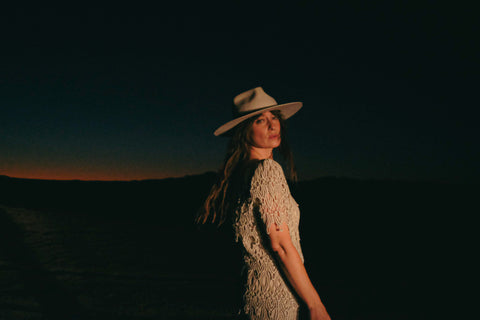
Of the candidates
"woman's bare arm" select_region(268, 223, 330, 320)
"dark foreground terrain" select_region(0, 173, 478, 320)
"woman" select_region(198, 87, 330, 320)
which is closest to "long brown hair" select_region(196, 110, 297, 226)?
"woman" select_region(198, 87, 330, 320)

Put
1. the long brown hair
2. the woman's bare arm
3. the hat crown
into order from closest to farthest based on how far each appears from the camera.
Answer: the woman's bare arm, the long brown hair, the hat crown

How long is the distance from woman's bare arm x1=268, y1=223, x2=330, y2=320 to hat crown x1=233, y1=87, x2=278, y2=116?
68cm

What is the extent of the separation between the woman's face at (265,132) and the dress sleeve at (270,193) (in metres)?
0.26

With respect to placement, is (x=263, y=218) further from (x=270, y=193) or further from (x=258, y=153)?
(x=258, y=153)

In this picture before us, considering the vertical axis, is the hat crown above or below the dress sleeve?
above

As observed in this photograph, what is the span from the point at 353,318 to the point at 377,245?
6685 mm

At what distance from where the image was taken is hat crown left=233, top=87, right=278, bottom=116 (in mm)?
1622

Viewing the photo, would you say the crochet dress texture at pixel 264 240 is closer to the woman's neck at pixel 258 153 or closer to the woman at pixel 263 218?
the woman at pixel 263 218

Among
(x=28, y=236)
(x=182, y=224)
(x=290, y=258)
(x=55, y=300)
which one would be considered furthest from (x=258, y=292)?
(x=182, y=224)

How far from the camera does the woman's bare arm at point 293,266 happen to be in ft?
3.83

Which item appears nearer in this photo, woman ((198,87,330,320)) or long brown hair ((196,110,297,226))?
woman ((198,87,330,320))

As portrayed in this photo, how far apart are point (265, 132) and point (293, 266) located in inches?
26.1

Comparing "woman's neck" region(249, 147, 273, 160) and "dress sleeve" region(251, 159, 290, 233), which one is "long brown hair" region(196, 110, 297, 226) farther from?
"dress sleeve" region(251, 159, 290, 233)

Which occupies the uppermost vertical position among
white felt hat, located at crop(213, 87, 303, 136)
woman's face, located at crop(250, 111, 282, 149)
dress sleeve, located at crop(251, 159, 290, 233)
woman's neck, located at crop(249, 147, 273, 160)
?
white felt hat, located at crop(213, 87, 303, 136)
